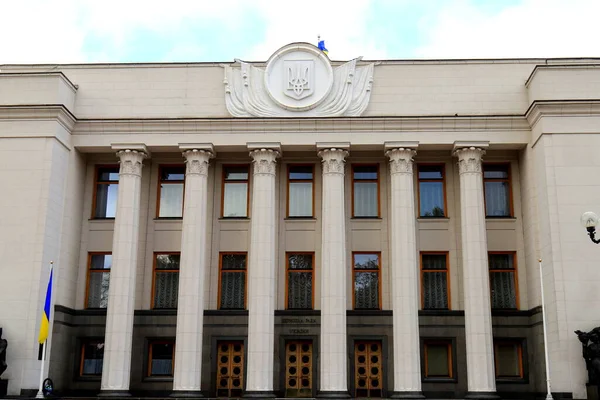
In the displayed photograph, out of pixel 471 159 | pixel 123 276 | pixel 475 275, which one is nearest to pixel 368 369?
pixel 475 275

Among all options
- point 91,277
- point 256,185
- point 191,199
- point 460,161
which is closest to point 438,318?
point 460,161

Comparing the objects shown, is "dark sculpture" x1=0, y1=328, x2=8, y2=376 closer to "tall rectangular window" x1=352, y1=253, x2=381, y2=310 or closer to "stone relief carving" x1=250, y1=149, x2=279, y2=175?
"stone relief carving" x1=250, y1=149, x2=279, y2=175

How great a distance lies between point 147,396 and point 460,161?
1566cm

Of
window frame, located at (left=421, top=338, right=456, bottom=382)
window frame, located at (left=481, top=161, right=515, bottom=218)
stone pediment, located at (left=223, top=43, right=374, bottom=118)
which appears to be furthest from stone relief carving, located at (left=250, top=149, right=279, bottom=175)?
window frame, located at (left=421, top=338, right=456, bottom=382)

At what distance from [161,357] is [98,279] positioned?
4.25 meters

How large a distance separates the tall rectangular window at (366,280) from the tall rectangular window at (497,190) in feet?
17.1

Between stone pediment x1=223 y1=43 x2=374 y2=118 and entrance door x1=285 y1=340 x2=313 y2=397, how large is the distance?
9.39 meters

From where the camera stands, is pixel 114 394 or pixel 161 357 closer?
pixel 114 394

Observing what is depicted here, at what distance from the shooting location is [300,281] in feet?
98.2

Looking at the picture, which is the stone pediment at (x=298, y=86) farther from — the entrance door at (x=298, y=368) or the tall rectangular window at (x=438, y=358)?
the tall rectangular window at (x=438, y=358)

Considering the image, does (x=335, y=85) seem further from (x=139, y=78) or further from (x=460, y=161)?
(x=139, y=78)

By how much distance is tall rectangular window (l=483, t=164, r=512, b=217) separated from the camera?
1193 inches

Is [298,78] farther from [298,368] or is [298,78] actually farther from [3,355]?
[3,355]

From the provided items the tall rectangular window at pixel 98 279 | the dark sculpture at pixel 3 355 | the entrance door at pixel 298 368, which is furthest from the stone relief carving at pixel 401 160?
the dark sculpture at pixel 3 355
